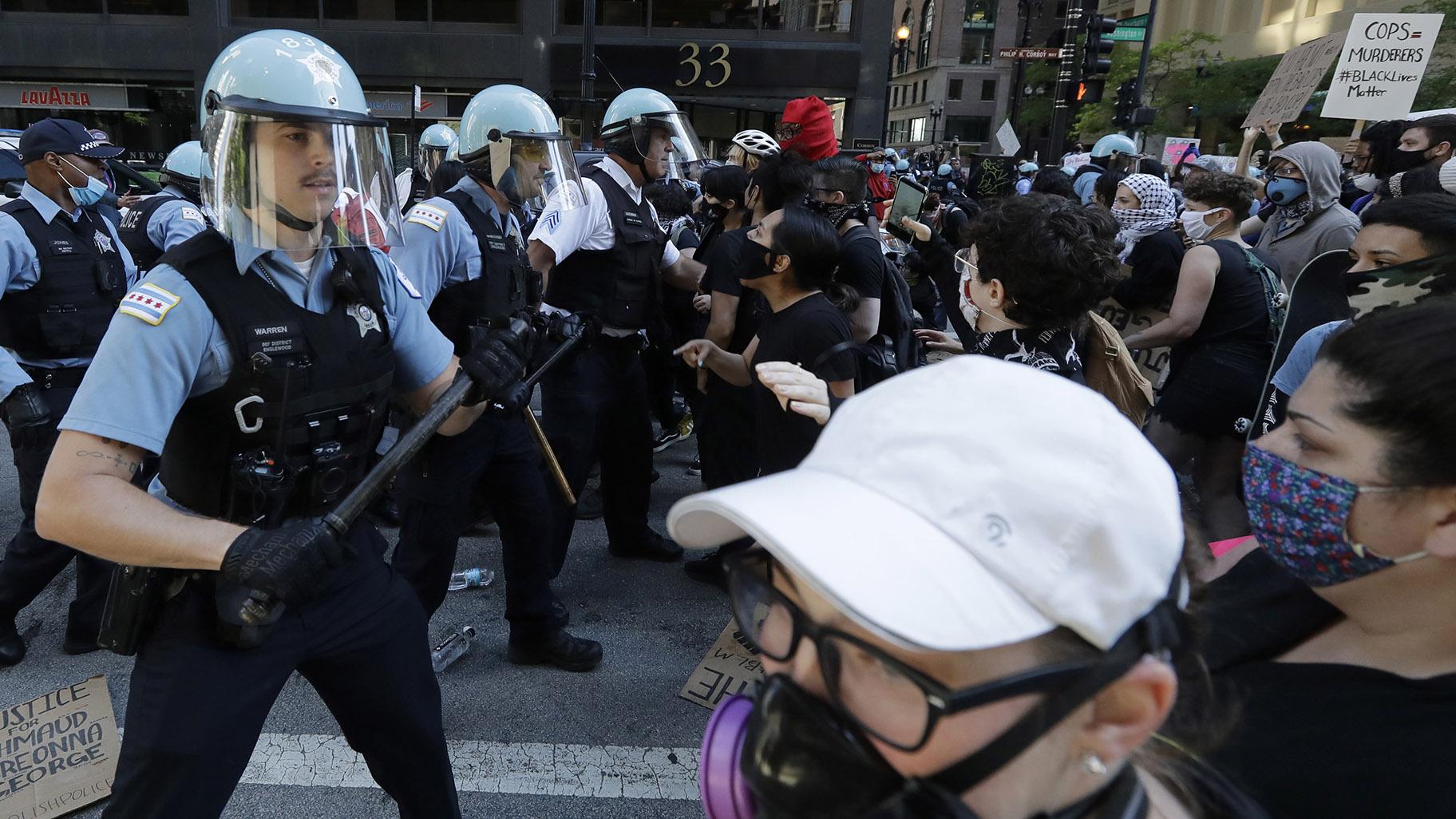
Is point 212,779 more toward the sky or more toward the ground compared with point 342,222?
more toward the ground

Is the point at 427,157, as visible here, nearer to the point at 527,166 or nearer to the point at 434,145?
the point at 434,145

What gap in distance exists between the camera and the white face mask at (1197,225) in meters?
4.52

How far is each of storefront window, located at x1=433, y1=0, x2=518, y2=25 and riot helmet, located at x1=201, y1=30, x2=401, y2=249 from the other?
21042mm

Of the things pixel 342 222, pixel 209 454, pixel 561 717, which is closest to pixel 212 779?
pixel 209 454

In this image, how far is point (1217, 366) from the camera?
3.73m

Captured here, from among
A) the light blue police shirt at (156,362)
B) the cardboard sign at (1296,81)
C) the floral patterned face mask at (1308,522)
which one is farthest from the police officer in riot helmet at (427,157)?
the floral patterned face mask at (1308,522)

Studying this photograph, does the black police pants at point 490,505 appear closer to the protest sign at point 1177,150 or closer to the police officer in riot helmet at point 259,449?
the police officer in riot helmet at point 259,449

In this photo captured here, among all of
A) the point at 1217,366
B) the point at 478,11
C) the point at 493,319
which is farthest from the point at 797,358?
the point at 478,11

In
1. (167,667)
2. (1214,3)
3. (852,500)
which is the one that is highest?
(1214,3)

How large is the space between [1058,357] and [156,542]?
2203 millimetres

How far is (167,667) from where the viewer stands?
1812 mm

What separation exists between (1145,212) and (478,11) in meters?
19.6

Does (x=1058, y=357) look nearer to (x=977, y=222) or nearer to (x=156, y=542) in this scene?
(x=977, y=222)

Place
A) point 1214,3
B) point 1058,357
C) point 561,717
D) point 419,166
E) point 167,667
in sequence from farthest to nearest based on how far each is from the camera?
point 1214,3 < point 419,166 < point 561,717 < point 1058,357 < point 167,667
